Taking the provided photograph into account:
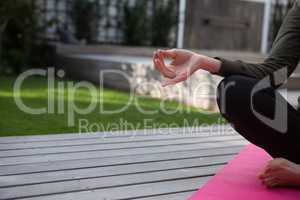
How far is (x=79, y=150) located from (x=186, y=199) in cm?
81

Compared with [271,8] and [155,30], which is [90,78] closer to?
[155,30]

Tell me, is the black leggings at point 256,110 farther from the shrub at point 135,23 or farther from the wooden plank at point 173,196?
the shrub at point 135,23

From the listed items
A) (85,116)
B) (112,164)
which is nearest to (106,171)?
(112,164)

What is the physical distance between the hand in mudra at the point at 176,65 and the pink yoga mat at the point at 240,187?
406 mm

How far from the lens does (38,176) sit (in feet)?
6.30

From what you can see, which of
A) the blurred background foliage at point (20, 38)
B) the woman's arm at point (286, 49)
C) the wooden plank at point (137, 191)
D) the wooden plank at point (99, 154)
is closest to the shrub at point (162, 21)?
the blurred background foliage at point (20, 38)

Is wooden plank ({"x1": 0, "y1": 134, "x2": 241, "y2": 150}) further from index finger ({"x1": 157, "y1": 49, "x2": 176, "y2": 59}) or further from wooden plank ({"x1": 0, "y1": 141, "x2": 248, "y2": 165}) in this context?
index finger ({"x1": 157, "y1": 49, "x2": 176, "y2": 59})

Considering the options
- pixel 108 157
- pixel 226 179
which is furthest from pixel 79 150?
pixel 226 179

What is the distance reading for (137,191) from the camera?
180 centimetres

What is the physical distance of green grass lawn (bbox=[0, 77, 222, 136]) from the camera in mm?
3232

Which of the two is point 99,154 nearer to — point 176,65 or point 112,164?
point 112,164

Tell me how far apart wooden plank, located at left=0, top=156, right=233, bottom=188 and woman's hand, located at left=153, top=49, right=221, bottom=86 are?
0.52 metres

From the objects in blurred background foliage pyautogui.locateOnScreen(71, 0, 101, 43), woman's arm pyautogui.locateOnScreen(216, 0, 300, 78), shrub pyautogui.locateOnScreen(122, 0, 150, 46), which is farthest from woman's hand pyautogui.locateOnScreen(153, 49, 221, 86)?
shrub pyautogui.locateOnScreen(122, 0, 150, 46)

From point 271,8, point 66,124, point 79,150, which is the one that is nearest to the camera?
point 79,150
